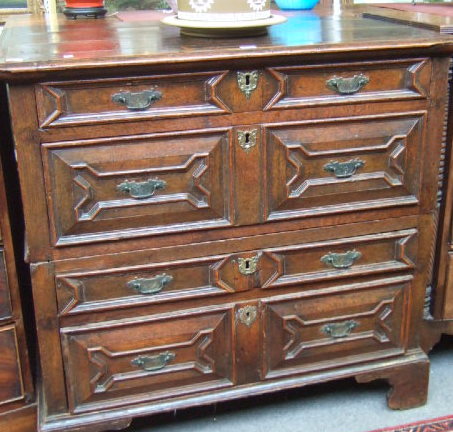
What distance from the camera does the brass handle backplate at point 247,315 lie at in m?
1.84

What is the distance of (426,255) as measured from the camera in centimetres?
193

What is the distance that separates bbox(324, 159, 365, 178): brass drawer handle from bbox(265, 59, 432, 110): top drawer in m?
0.15

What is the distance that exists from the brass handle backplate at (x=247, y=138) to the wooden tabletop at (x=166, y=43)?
0.18 meters

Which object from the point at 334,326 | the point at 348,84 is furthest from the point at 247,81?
the point at 334,326

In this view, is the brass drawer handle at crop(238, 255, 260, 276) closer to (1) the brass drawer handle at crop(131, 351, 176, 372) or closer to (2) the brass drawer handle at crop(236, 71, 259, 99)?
(1) the brass drawer handle at crop(131, 351, 176, 372)

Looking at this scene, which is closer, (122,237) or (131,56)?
(131,56)

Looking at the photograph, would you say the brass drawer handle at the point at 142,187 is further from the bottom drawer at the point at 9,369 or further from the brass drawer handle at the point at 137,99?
the bottom drawer at the point at 9,369

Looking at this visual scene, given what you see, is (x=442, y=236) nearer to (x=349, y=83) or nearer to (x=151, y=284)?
(x=349, y=83)

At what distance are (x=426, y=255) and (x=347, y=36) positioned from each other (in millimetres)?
635

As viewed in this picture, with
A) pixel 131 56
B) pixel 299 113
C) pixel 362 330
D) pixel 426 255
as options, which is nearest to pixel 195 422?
pixel 362 330

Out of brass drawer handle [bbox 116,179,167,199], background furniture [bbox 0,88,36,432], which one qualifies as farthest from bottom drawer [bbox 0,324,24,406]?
brass drawer handle [bbox 116,179,167,199]

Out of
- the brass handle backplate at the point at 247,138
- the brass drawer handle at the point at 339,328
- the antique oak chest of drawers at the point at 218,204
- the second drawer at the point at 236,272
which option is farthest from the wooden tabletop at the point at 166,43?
the brass drawer handle at the point at 339,328

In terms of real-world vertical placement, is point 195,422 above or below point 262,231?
below

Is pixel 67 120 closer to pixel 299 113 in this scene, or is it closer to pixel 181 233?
pixel 181 233
